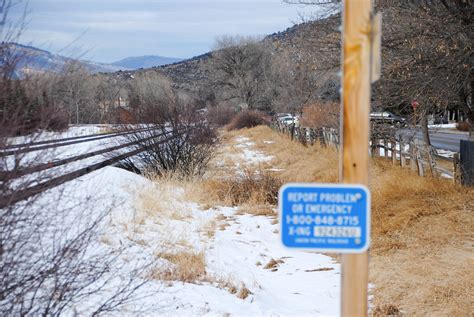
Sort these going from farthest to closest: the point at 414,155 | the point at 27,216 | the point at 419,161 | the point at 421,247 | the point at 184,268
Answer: the point at 414,155 → the point at 419,161 → the point at 421,247 → the point at 184,268 → the point at 27,216

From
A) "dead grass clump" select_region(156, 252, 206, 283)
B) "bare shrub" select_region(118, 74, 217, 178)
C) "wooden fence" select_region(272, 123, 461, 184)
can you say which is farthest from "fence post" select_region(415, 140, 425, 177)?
"dead grass clump" select_region(156, 252, 206, 283)

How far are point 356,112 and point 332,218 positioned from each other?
46cm

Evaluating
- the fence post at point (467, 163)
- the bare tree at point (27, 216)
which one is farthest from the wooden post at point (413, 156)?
the bare tree at point (27, 216)

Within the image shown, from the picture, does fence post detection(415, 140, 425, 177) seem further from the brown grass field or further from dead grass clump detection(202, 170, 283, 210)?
dead grass clump detection(202, 170, 283, 210)

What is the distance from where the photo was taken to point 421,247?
815 centimetres

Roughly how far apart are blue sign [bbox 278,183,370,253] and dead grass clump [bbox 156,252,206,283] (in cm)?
434

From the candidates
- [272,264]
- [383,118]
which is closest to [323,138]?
[383,118]

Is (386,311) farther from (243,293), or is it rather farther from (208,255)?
(208,255)

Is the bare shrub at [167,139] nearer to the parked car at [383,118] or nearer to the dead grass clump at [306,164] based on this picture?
the dead grass clump at [306,164]

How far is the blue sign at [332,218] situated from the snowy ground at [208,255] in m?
2.24

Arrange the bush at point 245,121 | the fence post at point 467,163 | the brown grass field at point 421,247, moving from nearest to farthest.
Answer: the brown grass field at point 421,247
the fence post at point 467,163
the bush at point 245,121

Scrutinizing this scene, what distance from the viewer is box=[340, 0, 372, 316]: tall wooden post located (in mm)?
2395

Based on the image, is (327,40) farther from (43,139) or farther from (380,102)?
(43,139)

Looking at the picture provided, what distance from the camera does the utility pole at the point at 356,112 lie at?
2.39 m
